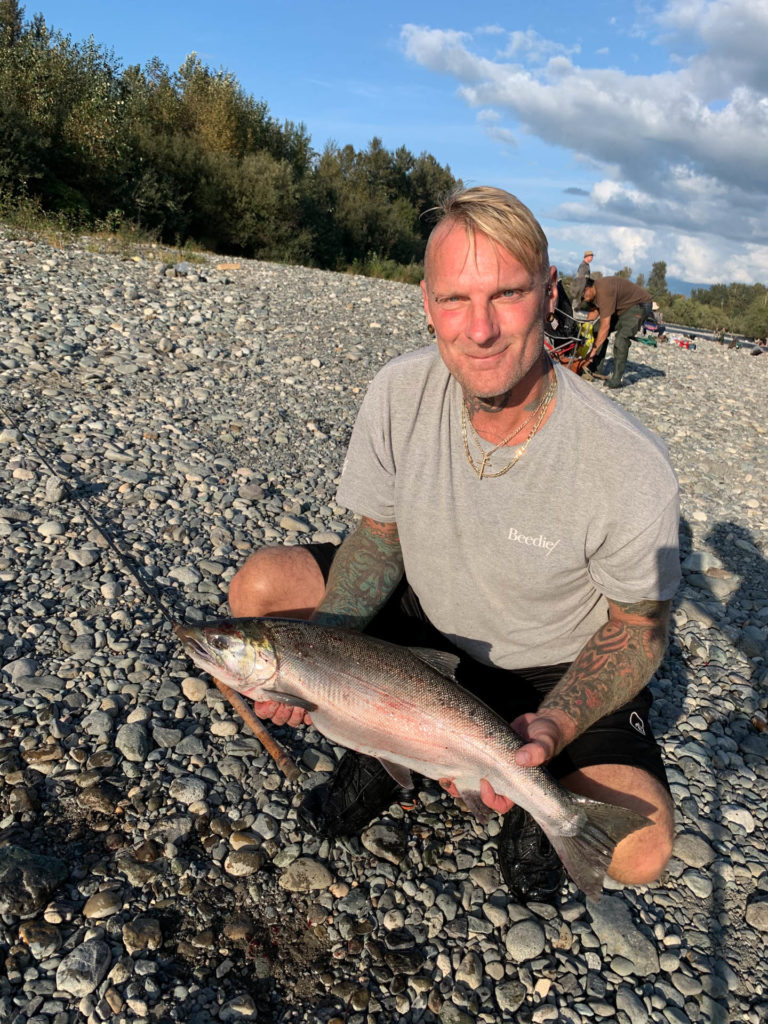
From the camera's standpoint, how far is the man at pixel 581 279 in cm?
1372

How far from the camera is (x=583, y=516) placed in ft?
8.94

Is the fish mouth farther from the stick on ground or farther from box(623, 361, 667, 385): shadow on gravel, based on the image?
box(623, 361, 667, 385): shadow on gravel

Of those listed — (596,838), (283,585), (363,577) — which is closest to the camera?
(596,838)

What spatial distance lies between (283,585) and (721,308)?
58.7 meters

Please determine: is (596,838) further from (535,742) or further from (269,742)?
(269,742)

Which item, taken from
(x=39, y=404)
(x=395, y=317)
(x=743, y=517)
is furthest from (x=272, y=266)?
(x=743, y=517)

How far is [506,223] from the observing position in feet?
A: 8.50

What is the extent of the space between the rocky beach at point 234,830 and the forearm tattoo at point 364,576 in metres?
0.85

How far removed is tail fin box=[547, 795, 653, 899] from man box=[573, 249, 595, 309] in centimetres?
1225

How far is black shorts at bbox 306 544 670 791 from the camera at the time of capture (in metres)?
2.79

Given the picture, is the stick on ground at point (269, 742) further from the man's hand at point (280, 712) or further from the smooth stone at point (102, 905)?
the smooth stone at point (102, 905)

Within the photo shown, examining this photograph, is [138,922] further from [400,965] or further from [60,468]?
[60,468]

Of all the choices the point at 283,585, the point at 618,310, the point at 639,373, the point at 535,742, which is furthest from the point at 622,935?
the point at 639,373

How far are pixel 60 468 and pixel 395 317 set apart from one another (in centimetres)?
961
